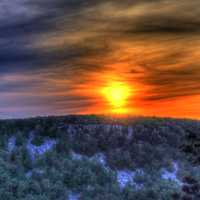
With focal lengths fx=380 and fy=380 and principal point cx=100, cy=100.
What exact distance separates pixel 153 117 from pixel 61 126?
578 centimetres

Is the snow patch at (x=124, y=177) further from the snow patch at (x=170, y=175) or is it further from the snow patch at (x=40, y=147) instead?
the snow patch at (x=40, y=147)

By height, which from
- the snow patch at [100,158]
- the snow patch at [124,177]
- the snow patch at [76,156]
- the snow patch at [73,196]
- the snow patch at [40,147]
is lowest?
the snow patch at [73,196]

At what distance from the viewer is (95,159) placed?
17391 mm

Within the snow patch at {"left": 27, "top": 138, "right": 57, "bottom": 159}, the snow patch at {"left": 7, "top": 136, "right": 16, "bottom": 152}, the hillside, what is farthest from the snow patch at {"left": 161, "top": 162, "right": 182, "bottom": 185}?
→ the snow patch at {"left": 7, "top": 136, "right": 16, "bottom": 152}

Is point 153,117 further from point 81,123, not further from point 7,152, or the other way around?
point 7,152

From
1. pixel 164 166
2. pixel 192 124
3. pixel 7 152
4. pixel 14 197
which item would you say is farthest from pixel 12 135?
pixel 192 124

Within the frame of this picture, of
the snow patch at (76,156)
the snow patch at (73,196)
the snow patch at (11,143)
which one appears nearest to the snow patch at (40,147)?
the snow patch at (11,143)

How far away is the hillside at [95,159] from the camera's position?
15.0m

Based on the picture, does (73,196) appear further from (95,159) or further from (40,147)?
(40,147)

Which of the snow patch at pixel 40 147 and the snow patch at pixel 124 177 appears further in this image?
the snow patch at pixel 40 147

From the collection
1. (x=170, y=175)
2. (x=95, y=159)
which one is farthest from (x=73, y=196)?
(x=170, y=175)

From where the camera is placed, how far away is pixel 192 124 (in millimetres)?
22156

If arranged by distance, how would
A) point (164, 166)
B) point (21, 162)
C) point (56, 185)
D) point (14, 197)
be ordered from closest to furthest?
point (14, 197) < point (56, 185) < point (21, 162) < point (164, 166)

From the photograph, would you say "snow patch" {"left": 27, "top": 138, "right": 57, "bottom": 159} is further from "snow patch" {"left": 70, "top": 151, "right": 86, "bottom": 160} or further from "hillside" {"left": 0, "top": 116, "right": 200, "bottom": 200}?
"snow patch" {"left": 70, "top": 151, "right": 86, "bottom": 160}
